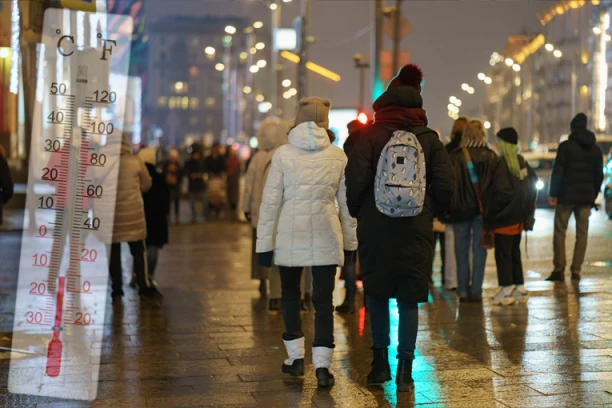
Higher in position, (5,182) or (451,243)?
(5,182)

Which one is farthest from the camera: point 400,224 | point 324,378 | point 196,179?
point 196,179

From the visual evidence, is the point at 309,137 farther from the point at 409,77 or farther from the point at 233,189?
the point at 233,189

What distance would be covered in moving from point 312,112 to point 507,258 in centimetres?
395

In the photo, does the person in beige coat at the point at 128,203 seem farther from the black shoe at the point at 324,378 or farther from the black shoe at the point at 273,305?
the black shoe at the point at 324,378

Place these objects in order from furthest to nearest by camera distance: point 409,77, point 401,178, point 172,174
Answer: point 172,174 → point 409,77 → point 401,178

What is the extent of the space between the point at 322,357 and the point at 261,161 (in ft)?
13.4

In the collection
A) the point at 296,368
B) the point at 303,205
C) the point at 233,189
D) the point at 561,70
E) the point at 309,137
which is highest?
the point at 561,70

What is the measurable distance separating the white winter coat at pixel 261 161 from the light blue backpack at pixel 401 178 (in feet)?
13.2

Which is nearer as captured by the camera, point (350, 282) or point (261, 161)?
point (350, 282)

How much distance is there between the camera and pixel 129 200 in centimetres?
1088

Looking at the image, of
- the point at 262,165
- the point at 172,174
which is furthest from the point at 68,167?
the point at 172,174

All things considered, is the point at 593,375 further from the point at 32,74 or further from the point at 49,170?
the point at 32,74

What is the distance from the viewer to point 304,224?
7.06 metres

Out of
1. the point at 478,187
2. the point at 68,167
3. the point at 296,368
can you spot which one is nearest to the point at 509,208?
the point at 478,187
